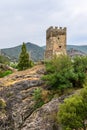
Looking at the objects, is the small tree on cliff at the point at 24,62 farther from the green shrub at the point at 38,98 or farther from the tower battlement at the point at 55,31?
the green shrub at the point at 38,98

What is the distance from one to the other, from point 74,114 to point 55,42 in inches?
1281

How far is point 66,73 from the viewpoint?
57.2m

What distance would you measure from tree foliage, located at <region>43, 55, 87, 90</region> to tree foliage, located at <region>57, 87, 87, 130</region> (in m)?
10.9

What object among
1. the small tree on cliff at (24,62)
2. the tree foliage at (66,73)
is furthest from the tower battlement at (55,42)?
the tree foliage at (66,73)

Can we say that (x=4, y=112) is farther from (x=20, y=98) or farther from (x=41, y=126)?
(x=41, y=126)

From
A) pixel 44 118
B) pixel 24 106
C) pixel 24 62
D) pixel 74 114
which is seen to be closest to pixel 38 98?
pixel 24 106

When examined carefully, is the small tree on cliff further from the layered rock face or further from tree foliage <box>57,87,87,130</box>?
tree foliage <box>57,87,87,130</box>

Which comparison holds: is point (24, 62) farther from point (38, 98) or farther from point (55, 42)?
point (38, 98)

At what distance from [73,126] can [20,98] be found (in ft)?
50.5

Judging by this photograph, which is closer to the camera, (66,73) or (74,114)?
(74,114)

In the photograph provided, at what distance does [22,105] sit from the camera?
57.0 metres

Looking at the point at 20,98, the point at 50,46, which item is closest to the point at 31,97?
the point at 20,98

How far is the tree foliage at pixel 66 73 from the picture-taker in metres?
57.1

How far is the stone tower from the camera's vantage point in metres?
75.4
